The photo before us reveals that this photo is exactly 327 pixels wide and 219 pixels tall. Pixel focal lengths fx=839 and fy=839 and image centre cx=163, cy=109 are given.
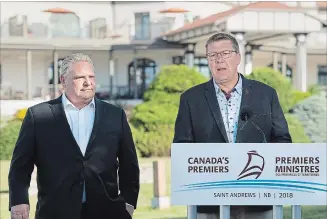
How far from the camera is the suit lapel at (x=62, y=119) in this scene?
5.42 m

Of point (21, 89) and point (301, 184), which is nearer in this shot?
point (301, 184)

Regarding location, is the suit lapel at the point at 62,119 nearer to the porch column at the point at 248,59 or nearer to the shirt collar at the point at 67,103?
the shirt collar at the point at 67,103

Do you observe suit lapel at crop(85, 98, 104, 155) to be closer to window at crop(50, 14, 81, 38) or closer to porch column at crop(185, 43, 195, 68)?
porch column at crop(185, 43, 195, 68)

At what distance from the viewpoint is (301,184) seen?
16.4 feet

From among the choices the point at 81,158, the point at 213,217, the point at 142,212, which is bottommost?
the point at 142,212

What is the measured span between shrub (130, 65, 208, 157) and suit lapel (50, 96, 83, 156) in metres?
18.4

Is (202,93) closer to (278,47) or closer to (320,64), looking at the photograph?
(278,47)

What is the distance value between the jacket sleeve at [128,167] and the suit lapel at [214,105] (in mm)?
609

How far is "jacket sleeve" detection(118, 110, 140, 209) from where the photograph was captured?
564cm

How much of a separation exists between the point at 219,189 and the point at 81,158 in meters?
0.97

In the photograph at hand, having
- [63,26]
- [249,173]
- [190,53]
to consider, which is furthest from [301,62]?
[249,173]

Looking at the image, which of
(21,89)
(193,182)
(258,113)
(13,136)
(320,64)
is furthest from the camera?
(320,64)

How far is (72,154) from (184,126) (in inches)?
29.4

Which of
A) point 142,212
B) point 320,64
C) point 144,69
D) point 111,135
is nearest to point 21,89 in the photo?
point 144,69
